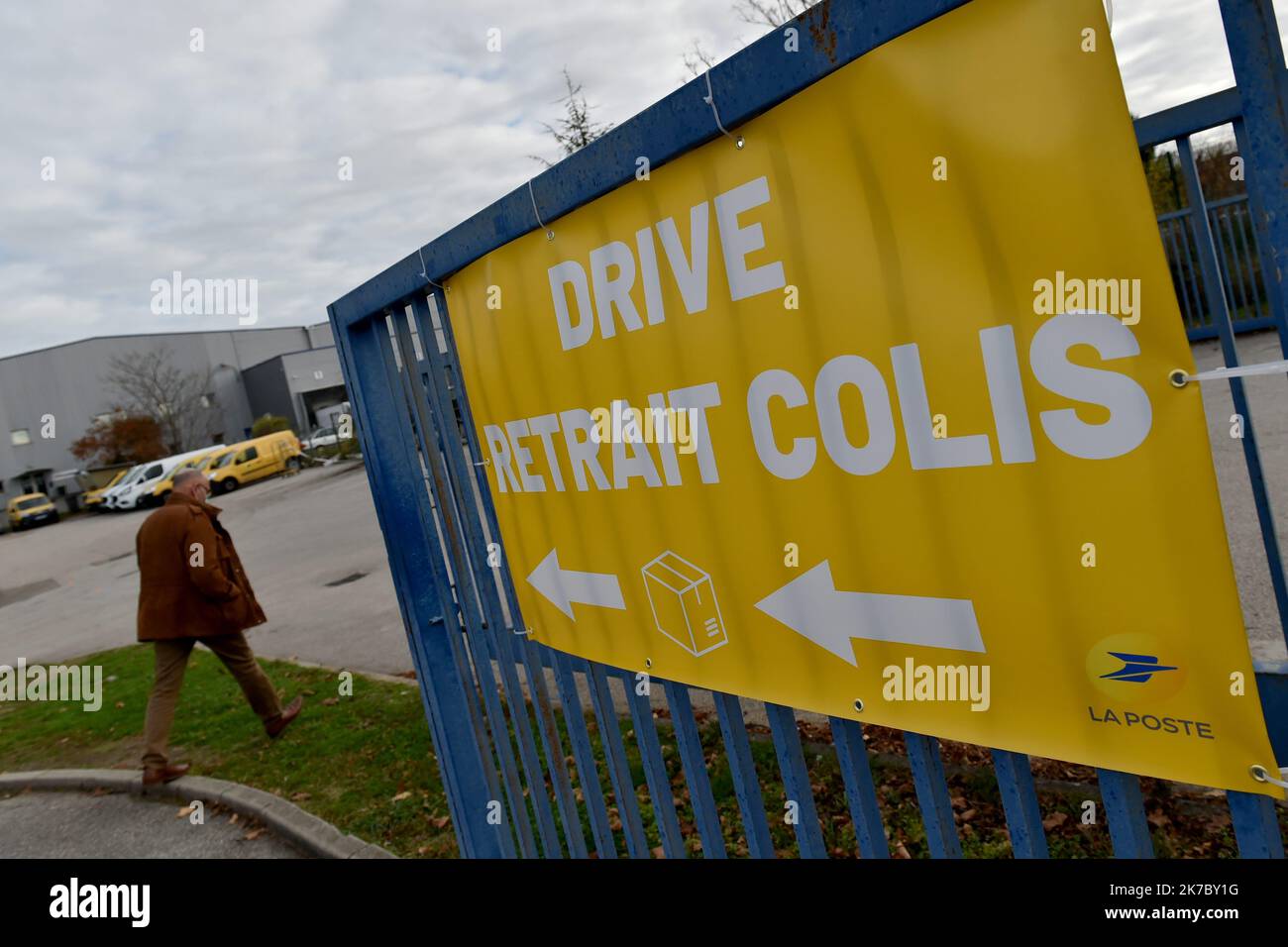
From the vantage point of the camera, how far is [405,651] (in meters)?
8.48

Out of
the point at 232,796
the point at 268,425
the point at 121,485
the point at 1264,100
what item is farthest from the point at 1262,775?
the point at 268,425

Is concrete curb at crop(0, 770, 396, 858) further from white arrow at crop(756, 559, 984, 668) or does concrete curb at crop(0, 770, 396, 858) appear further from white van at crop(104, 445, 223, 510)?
white van at crop(104, 445, 223, 510)

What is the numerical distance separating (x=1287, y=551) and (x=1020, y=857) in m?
4.74

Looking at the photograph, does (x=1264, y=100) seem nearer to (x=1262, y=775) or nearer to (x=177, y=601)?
(x=1262, y=775)

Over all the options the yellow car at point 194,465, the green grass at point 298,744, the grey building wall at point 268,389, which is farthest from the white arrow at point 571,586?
the grey building wall at point 268,389

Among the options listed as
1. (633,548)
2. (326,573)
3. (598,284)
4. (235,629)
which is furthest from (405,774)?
(326,573)

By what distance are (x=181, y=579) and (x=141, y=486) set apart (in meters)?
37.7

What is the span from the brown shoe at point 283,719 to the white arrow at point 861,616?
19.1 feet

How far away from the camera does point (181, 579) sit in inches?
255

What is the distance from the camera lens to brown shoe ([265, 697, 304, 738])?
6860 millimetres

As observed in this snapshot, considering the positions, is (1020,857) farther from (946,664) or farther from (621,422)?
(621,422)

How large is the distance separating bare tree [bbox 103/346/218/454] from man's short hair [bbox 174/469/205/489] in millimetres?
Answer: 55424

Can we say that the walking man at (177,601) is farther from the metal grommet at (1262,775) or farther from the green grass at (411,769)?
the metal grommet at (1262,775)

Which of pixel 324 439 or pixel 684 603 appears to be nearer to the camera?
pixel 684 603
